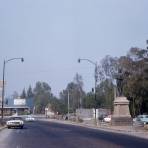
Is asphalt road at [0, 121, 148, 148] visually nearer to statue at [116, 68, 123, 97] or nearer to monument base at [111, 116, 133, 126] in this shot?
monument base at [111, 116, 133, 126]

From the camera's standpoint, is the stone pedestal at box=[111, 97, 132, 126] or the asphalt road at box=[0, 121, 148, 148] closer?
the asphalt road at box=[0, 121, 148, 148]

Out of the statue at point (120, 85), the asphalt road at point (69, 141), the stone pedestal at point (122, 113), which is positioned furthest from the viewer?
the statue at point (120, 85)

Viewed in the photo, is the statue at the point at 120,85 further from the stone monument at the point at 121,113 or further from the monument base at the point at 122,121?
the monument base at the point at 122,121

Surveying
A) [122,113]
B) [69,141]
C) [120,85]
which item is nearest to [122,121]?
[122,113]

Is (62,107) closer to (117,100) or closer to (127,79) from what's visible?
(127,79)

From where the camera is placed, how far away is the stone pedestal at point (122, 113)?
7238 cm

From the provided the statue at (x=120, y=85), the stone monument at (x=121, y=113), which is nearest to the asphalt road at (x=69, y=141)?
the stone monument at (x=121, y=113)

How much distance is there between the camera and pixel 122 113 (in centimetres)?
7262

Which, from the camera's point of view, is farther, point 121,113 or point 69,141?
point 121,113

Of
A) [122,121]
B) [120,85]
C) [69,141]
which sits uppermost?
[120,85]

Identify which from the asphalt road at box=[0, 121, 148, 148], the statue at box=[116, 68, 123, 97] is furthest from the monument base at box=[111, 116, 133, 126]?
the asphalt road at box=[0, 121, 148, 148]

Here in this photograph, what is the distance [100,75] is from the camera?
13325cm

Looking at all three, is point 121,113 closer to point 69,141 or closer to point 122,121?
point 122,121

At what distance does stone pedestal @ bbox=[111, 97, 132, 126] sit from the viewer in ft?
237
